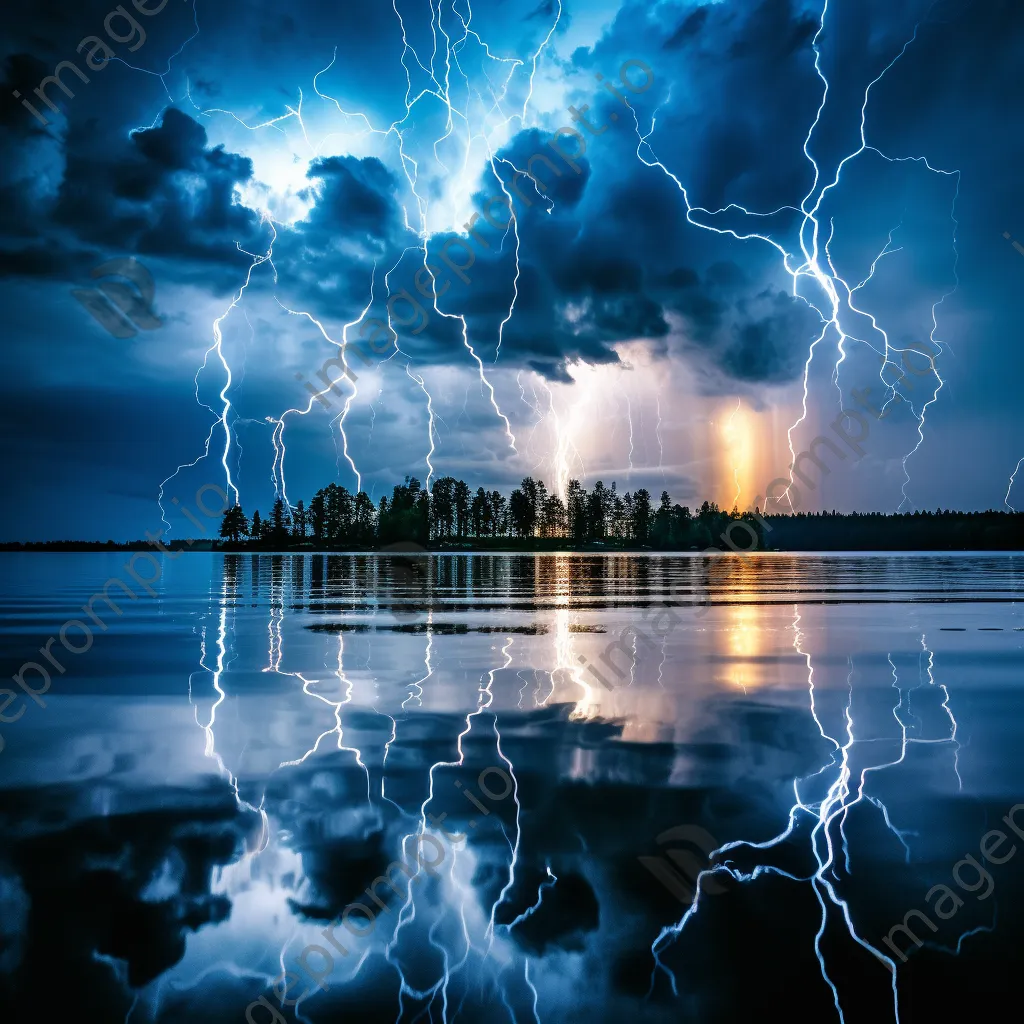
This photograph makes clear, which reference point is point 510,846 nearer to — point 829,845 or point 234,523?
point 829,845

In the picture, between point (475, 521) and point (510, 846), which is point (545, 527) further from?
point (510, 846)

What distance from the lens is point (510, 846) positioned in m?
3.67

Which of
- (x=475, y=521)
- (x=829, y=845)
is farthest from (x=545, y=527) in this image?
(x=829, y=845)

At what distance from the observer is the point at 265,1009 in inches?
98.4

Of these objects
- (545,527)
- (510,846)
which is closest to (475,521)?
(545,527)

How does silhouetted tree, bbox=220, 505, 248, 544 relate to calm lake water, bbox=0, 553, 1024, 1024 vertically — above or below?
above

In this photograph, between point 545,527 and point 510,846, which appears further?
point 545,527

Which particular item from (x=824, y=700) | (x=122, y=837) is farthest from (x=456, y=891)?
(x=824, y=700)

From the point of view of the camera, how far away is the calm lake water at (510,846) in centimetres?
257

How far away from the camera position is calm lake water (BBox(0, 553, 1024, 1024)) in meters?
2.57

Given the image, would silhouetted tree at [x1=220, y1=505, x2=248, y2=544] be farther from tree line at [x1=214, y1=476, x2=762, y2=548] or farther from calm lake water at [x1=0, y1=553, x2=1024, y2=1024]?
calm lake water at [x1=0, y1=553, x2=1024, y2=1024]

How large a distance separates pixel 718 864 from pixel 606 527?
152m

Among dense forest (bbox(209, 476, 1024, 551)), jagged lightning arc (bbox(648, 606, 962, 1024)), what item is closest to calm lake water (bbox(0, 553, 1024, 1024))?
Result: jagged lightning arc (bbox(648, 606, 962, 1024))

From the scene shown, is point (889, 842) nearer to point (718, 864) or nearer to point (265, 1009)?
point (718, 864)
